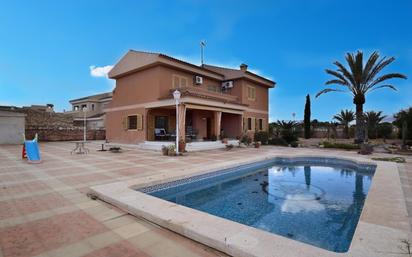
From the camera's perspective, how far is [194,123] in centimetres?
1934

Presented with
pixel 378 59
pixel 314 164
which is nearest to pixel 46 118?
pixel 314 164

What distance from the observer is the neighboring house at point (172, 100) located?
53.0 feet

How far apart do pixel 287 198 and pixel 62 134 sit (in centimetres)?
2904

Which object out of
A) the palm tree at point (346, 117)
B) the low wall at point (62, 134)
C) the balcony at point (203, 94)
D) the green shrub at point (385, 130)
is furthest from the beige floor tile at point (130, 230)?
the palm tree at point (346, 117)

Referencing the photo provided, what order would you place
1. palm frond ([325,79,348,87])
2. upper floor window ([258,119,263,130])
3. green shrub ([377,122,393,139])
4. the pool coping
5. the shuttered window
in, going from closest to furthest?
the pool coping → the shuttered window → palm frond ([325,79,348,87]) → upper floor window ([258,119,263,130]) → green shrub ([377,122,393,139])

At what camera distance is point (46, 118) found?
98.6 feet

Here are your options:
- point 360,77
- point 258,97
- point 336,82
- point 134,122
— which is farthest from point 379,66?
point 134,122

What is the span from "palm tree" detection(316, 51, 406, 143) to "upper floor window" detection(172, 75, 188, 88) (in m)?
12.1

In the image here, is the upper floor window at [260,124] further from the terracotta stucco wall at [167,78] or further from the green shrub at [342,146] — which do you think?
the terracotta stucco wall at [167,78]

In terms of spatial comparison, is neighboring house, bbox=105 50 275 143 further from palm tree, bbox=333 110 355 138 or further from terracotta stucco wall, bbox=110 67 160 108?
palm tree, bbox=333 110 355 138

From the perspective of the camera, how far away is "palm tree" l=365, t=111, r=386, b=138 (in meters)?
26.9

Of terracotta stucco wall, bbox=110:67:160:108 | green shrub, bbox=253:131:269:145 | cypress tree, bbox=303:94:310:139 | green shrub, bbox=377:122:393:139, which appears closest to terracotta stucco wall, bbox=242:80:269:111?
green shrub, bbox=253:131:269:145

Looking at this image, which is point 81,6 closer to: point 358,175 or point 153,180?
point 153,180

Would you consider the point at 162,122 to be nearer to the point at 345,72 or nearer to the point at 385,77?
the point at 345,72
